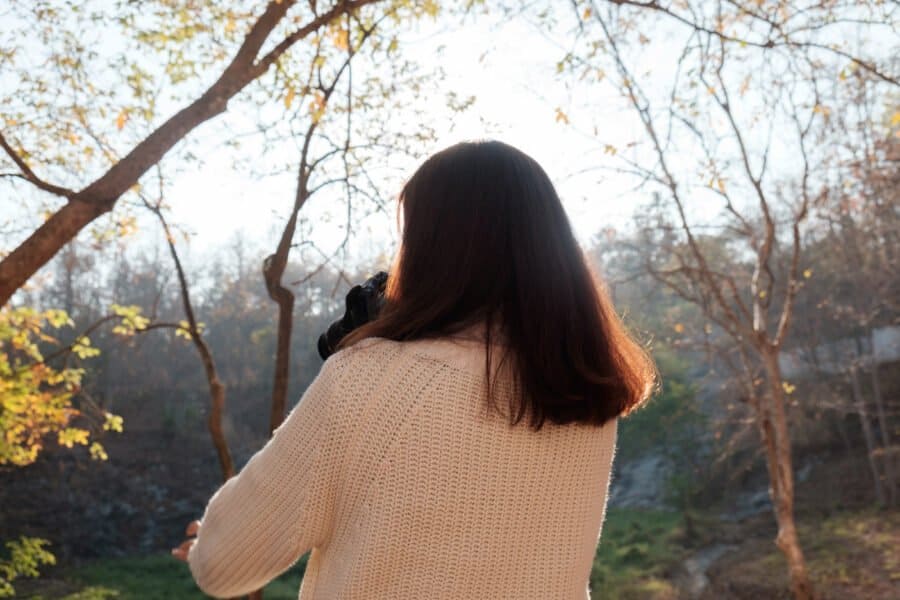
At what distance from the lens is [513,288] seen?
1.01 metres

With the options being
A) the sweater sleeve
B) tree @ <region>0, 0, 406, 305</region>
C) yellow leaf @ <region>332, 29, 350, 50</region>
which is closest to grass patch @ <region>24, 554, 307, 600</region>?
tree @ <region>0, 0, 406, 305</region>

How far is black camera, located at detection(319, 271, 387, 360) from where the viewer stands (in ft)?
3.68

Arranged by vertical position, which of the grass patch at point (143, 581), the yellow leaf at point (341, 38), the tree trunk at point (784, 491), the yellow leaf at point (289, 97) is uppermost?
the yellow leaf at point (341, 38)

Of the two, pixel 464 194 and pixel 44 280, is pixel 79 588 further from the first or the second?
pixel 464 194

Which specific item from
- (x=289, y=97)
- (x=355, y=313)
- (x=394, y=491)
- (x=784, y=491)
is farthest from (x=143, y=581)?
(x=394, y=491)

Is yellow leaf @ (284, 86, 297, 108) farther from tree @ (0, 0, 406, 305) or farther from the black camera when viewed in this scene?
the black camera

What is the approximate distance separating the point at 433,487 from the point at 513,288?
0.24 metres

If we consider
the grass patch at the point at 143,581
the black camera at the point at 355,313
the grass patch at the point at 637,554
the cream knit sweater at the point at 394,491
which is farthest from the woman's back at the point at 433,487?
the grass patch at the point at 143,581

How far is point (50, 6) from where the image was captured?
3480 millimetres

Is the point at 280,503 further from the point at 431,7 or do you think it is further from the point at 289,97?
the point at 431,7

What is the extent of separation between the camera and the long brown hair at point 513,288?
3.25 ft

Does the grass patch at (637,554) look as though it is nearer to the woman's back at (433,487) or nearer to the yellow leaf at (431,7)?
the yellow leaf at (431,7)

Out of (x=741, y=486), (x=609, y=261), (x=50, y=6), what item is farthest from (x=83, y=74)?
(x=741, y=486)

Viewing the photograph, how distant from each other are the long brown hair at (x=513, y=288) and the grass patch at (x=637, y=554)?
12.8 meters
